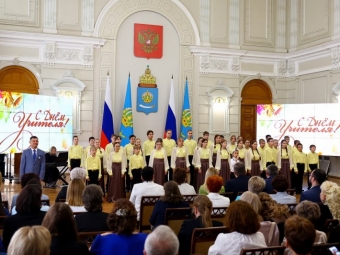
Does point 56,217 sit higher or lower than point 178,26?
→ lower

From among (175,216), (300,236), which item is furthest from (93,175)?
(300,236)

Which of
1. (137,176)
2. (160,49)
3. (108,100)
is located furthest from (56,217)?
(160,49)

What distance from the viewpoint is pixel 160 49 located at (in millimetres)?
12641

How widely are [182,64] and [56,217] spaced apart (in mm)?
10809

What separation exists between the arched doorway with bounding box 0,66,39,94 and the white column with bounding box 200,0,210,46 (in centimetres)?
560

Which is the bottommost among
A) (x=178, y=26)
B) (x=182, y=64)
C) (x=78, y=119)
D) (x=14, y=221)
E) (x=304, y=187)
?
(x=304, y=187)

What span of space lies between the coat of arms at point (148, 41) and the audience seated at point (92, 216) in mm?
9643

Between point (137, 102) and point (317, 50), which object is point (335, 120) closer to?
point (317, 50)

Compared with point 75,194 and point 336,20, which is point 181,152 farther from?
point 336,20

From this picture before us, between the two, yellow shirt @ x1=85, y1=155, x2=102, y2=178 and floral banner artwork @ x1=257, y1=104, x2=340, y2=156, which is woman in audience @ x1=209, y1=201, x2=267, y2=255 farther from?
floral banner artwork @ x1=257, y1=104, x2=340, y2=156

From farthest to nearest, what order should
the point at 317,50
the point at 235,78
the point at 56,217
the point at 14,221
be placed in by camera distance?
the point at 235,78 → the point at 317,50 → the point at 14,221 → the point at 56,217

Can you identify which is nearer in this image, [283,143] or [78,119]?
[283,143]

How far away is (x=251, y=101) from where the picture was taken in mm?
13609

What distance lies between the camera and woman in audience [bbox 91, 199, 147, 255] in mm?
2455
